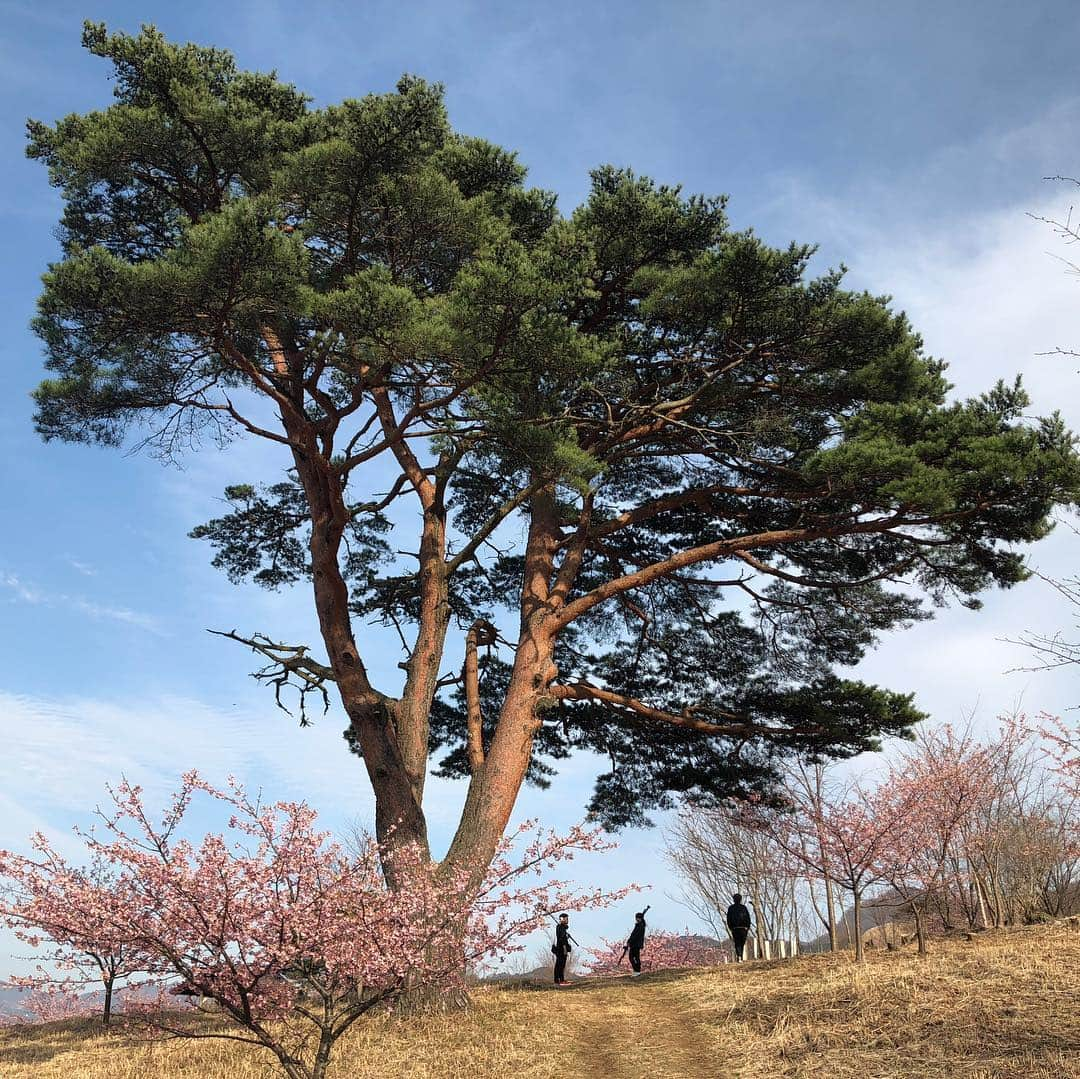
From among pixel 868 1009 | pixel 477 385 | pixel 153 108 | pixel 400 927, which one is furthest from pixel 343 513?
pixel 868 1009

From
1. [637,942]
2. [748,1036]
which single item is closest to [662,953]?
[637,942]

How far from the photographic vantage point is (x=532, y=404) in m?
10.9

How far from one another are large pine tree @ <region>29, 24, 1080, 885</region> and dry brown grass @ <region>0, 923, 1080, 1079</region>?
2245mm

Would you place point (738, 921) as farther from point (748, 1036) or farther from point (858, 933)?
point (748, 1036)

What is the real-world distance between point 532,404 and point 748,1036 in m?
6.78

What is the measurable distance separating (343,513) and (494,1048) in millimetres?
6352

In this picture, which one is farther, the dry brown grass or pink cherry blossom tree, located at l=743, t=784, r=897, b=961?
pink cherry blossom tree, located at l=743, t=784, r=897, b=961

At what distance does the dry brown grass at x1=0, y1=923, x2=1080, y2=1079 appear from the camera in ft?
23.7

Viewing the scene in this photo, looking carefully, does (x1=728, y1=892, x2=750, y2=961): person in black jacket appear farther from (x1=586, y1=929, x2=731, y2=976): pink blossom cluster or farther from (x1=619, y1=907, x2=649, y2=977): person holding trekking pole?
(x1=586, y1=929, x2=731, y2=976): pink blossom cluster

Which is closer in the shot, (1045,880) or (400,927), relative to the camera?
(400,927)

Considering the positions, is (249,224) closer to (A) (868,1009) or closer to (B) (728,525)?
(B) (728,525)

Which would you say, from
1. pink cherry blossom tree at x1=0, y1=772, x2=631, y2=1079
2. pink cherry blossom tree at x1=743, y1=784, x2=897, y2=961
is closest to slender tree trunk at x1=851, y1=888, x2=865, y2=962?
pink cherry blossom tree at x1=743, y1=784, x2=897, y2=961

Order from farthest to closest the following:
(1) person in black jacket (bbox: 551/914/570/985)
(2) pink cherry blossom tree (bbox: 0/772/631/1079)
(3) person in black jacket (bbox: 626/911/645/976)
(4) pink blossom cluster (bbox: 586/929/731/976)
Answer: (4) pink blossom cluster (bbox: 586/929/731/976) → (3) person in black jacket (bbox: 626/911/645/976) → (1) person in black jacket (bbox: 551/914/570/985) → (2) pink cherry blossom tree (bbox: 0/772/631/1079)

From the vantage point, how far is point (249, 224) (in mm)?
8953
